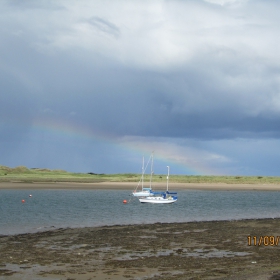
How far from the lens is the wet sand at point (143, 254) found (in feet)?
64.4

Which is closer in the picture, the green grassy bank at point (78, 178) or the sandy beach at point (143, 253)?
the sandy beach at point (143, 253)

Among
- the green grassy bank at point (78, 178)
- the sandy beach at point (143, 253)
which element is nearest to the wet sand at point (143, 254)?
the sandy beach at point (143, 253)

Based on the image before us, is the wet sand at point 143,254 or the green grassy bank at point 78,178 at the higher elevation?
the green grassy bank at point 78,178

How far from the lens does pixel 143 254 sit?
80.3 ft

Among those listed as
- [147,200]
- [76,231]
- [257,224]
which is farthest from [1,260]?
[147,200]

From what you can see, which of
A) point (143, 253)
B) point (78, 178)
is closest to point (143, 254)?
point (143, 253)

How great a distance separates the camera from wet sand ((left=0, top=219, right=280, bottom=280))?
773 inches

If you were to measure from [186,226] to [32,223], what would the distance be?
557 inches

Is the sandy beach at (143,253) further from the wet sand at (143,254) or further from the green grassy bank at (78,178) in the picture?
the green grassy bank at (78,178)

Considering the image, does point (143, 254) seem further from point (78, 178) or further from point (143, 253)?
point (78, 178)

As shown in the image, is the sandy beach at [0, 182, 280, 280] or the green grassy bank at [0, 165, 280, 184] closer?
the sandy beach at [0, 182, 280, 280]

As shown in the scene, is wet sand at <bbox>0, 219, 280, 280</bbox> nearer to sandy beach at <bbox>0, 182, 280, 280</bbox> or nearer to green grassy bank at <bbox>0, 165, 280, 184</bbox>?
sandy beach at <bbox>0, 182, 280, 280</bbox>

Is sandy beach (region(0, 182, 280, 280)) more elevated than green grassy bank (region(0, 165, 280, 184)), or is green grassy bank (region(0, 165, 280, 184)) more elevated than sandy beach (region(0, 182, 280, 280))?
green grassy bank (region(0, 165, 280, 184))

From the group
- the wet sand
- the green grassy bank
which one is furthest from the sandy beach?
the green grassy bank
